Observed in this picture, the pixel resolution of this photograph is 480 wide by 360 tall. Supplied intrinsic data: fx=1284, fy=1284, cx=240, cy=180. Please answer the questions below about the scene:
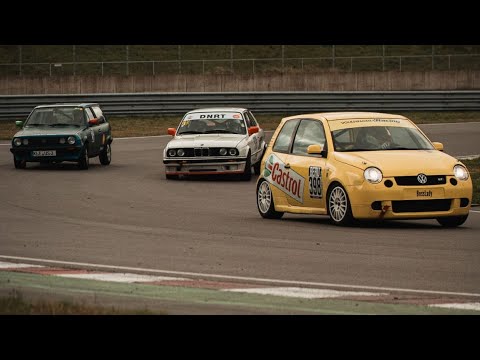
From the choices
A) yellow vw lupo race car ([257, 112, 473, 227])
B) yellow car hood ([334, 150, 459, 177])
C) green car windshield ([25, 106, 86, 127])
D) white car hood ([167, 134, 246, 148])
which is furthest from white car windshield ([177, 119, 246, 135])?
yellow car hood ([334, 150, 459, 177])

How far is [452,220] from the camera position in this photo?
16156 millimetres

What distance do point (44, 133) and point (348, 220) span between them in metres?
13.7

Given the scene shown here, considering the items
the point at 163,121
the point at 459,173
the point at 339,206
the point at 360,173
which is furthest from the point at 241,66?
the point at 360,173

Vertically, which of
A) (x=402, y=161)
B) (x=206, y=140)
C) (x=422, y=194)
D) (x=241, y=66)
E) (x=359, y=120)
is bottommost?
(x=422, y=194)

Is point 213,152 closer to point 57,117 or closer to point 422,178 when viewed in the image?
point 57,117

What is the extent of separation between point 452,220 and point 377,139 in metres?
1.49

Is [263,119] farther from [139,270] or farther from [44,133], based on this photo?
[139,270]

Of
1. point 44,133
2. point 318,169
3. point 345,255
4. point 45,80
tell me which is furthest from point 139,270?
point 45,80

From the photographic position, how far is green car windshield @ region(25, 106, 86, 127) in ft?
95.9

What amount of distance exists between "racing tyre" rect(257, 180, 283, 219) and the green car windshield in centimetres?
1184

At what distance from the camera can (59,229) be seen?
1611 cm
